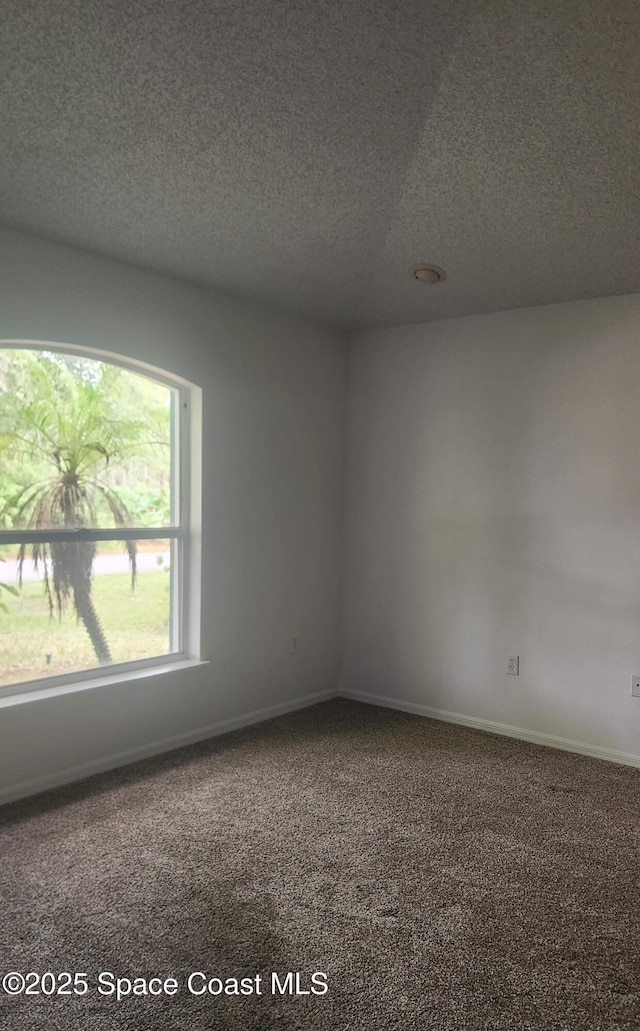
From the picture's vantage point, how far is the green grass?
10.2 ft

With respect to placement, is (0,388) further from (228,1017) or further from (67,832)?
(228,1017)

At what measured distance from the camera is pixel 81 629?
11.0ft

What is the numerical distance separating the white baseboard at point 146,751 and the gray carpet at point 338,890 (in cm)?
7

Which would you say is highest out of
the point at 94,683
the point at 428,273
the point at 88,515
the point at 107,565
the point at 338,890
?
the point at 428,273

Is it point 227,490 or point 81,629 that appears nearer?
point 81,629

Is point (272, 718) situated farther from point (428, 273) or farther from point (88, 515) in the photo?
point (428, 273)

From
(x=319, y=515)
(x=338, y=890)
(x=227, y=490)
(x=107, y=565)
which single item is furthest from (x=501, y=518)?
(x=338, y=890)

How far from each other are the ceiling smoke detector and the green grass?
6.76ft

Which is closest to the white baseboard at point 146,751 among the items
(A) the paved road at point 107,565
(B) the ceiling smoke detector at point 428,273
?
(A) the paved road at point 107,565

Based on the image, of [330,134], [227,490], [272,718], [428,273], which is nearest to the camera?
[330,134]

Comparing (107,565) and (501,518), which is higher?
(501,518)

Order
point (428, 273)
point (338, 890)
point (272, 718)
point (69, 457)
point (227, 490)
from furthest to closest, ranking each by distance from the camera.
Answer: point (272, 718)
point (227, 490)
point (428, 273)
point (69, 457)
point (338, 890)

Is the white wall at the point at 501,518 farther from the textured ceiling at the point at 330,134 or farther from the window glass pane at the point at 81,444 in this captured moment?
the window glass pane at the point at 81,444

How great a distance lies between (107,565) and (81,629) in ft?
1.11
